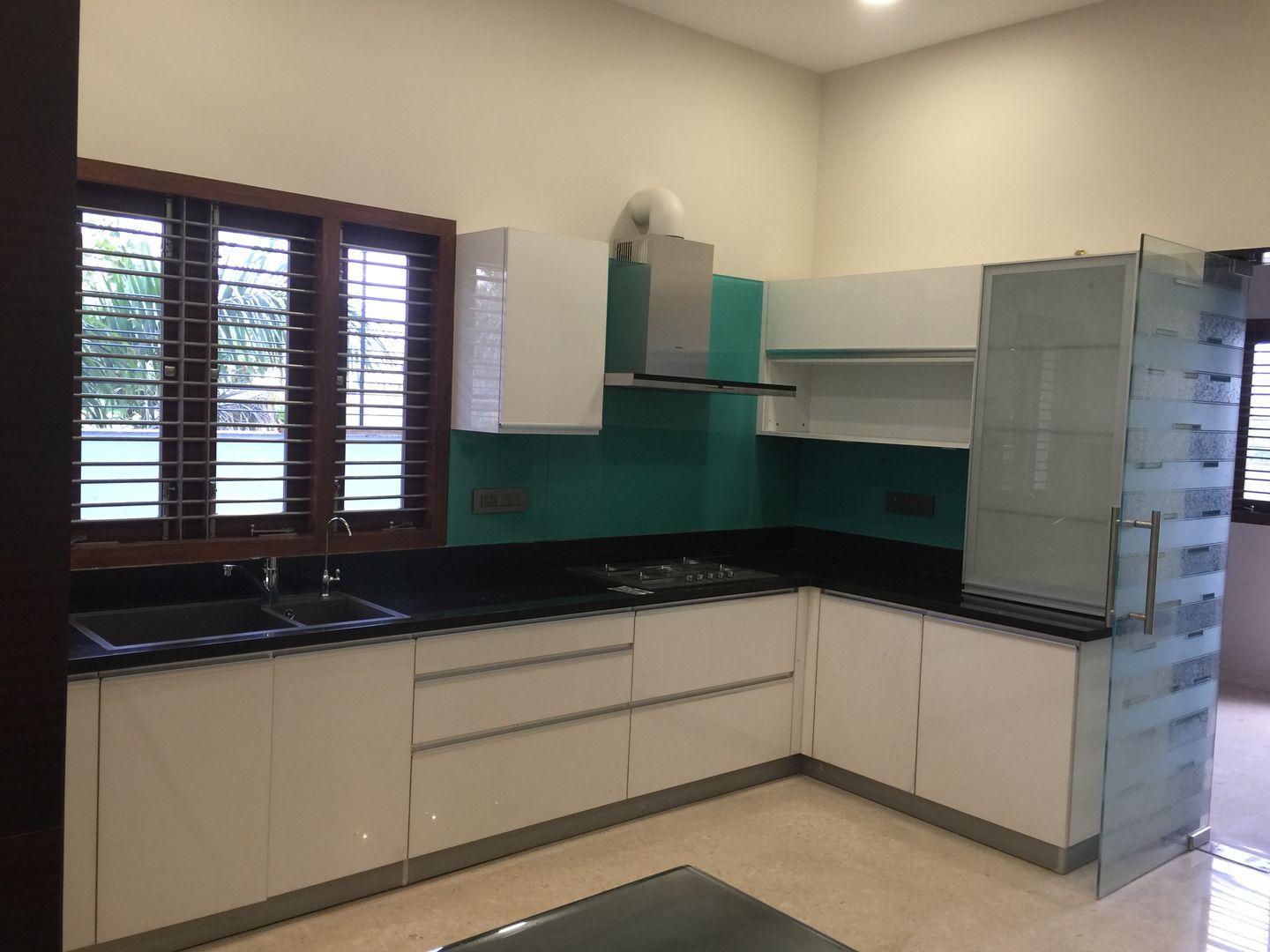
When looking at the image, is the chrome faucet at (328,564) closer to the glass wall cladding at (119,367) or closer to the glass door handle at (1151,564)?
the glass wall cladding at (119,367)

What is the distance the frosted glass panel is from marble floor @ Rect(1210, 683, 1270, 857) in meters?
1.19

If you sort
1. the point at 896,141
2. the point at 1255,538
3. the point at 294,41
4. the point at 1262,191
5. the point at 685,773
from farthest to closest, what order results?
the point at 1255,538
the point at 896,141
the point at 685,773
the point at 1262,191
the point at 294,41

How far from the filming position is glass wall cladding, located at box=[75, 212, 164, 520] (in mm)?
3006

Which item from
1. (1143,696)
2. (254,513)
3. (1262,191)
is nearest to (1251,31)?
(1262,191)

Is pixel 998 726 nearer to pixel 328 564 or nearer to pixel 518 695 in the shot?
pixel 518 695

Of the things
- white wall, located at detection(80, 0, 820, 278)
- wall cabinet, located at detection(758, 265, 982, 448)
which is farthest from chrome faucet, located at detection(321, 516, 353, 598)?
wall cabinet, located at detection(758, 265, 982, 448)

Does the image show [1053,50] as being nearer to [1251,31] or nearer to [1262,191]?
[1251,31]

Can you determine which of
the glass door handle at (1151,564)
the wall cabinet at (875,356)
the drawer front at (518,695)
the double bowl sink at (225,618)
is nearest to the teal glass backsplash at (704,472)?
the wall cabinet at (875,356)

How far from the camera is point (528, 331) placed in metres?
3.63

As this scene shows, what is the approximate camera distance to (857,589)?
13.6ft

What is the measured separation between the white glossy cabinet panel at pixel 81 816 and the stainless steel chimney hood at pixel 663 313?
2117mm

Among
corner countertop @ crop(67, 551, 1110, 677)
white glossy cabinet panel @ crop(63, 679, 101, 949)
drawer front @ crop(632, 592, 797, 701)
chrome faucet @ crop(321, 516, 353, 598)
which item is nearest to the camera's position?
white glossy cabinet panel @ crop(63, 679, 101, 949)

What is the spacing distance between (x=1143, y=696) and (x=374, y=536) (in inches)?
107

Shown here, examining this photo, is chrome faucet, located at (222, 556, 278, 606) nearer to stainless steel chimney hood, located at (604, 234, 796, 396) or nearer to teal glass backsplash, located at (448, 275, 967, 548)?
teal glass backsplash, located at (448, 275, 967, 548)
